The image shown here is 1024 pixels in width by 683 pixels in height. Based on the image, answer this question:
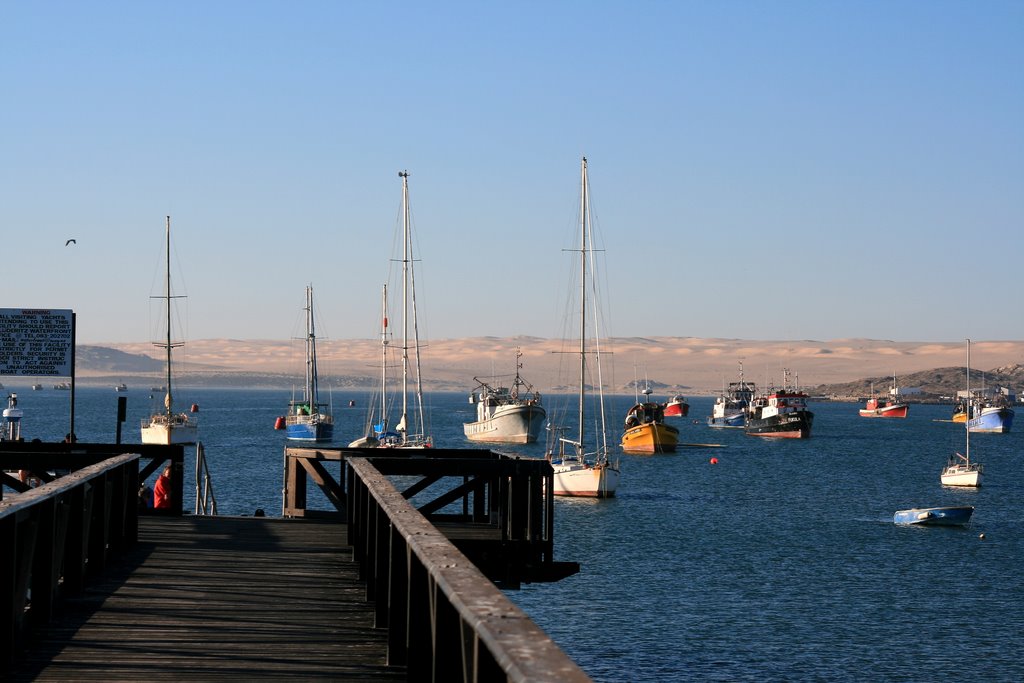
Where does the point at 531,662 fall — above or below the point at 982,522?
above

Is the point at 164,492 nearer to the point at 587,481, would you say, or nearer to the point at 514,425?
the point at 587,481

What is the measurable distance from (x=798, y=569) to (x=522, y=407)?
Result: 76799 millimetres

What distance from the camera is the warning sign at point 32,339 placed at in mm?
23234

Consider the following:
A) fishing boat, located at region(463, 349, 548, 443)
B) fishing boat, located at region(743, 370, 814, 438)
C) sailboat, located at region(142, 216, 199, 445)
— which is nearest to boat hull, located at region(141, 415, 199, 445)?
sailboat, located at region(142, 216, 199, 445)

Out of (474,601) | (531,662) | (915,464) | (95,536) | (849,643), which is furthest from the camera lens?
(915,464)

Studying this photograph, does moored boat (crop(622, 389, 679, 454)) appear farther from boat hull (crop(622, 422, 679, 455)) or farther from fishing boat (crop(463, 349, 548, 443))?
fishing boat (crop(463, 349, 548, 443))

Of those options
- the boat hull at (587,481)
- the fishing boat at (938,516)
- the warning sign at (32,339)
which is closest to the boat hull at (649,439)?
the boat hull at (587,481)

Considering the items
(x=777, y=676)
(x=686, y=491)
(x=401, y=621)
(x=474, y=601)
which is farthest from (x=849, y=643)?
(x=686, y=491)

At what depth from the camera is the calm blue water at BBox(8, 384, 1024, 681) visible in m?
32.0

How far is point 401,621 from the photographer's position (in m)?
8.67

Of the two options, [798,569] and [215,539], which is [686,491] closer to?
[798,569]

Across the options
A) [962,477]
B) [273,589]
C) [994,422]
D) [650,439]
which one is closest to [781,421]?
[994,422]

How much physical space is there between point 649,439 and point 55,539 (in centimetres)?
11070

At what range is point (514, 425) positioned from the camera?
12494 cm
